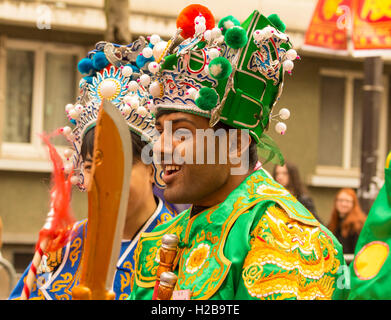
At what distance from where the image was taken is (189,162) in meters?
2.74

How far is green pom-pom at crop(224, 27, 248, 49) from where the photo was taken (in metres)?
2.65

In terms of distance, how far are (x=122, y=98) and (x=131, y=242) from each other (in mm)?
651

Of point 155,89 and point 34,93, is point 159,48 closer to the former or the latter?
point 155,89

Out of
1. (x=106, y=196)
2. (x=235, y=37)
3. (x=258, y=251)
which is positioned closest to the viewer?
(x=106, y=196)

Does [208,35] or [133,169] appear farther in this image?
[133,169]

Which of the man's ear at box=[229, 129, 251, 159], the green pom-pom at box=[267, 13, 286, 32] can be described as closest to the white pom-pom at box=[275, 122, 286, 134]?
the man's ear at box=[229, 129, 251, 159]

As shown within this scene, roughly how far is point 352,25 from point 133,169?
153 inches

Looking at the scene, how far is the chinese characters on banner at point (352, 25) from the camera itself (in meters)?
6.69

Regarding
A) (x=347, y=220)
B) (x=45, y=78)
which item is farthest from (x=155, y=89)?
(x=45, y=78)

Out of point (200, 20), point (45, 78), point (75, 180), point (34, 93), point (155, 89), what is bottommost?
point (75, 180)

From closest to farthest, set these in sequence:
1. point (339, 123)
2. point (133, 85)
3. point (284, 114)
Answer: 1. point (284, 114)
2. point (133, 85)
3. point (339, 123)

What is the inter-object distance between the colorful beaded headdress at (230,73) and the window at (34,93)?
7605 mm

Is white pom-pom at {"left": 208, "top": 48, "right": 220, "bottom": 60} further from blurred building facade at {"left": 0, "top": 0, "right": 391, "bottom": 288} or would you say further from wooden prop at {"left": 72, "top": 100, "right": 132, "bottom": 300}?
blurred building facade at {"left": 0, "top": 0, "right": 391, "bottom": 288}

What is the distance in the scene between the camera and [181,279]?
8.82ft
